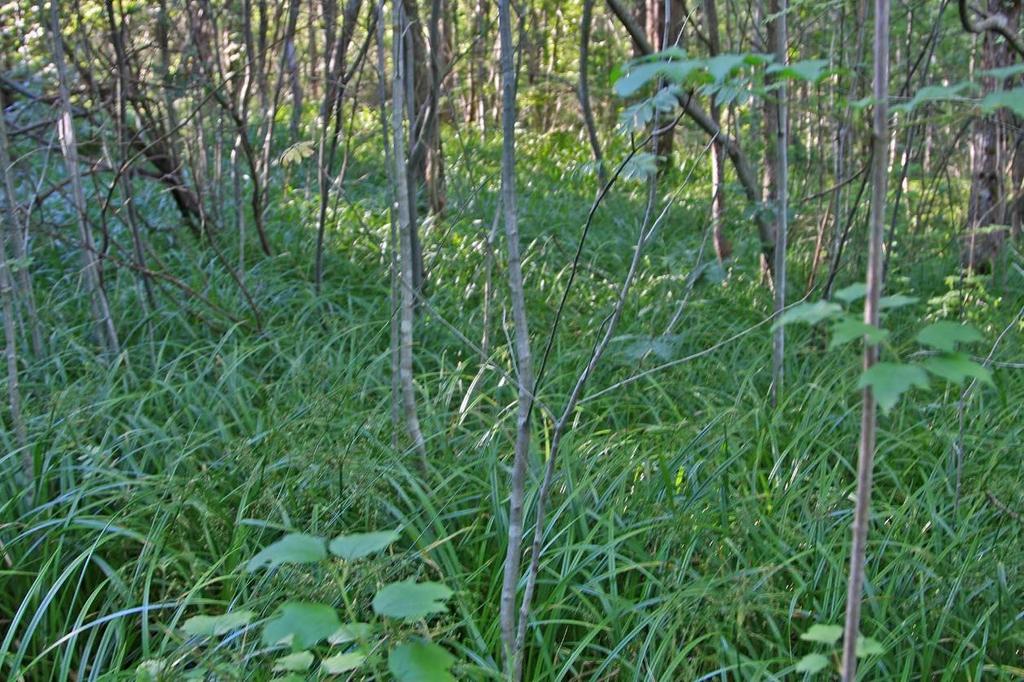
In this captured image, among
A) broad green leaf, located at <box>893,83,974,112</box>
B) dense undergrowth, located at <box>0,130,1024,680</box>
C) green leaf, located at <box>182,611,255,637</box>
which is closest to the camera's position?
broad green leaf, located at <box>893,83,974,112</box>

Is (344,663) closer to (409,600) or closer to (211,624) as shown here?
(211,624)

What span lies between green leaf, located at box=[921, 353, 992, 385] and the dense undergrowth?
109 centimetres

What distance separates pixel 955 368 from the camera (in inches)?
43.8

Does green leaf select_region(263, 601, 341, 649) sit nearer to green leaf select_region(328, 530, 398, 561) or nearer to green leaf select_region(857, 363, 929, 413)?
green leaf select_region(328, 530, 398, 561)

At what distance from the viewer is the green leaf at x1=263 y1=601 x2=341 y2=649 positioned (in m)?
1.39

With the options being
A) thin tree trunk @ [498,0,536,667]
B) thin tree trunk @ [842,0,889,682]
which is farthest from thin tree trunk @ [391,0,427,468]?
thin tree trunk @ [842,0,889,682]

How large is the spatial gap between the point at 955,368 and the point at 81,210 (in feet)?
12.2

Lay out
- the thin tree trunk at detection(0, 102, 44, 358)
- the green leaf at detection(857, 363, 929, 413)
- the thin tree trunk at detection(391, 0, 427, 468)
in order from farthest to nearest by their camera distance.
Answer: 1. the thin tree trunk at detection(0, 102, 44, 358)
2. the thin tree trunk at detection(391, 0, 427, 468)
3. the green leaf at detection(857, 363, 929, 413)

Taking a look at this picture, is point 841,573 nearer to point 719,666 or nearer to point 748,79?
point 719,666

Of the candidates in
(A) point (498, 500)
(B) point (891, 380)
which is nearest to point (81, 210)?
(A) point (498, 500)

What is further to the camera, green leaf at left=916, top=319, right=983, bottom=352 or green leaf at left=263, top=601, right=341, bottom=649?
green leaf at left=263, top=601, right=341, bottom=649

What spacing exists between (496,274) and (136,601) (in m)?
2.98

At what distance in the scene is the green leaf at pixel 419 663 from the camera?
145 centimetres

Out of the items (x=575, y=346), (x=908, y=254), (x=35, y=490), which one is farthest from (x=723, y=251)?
(x=35, y=490)
